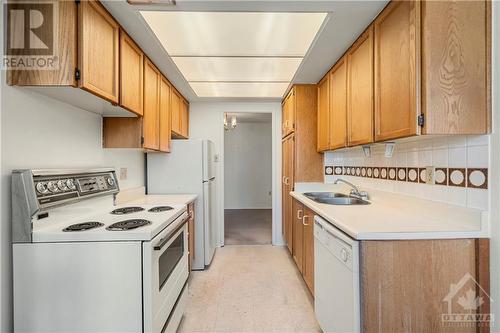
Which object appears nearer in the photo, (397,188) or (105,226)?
(105,226)

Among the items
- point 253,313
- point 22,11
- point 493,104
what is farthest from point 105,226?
point 493,104

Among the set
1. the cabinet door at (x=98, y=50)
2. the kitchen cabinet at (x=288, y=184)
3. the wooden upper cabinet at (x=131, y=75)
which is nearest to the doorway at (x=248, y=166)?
the kitchen cabinet at (x=288, y=184)

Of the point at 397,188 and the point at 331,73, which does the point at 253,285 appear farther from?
the point at 331,73

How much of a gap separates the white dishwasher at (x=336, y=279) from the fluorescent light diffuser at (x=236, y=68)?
4.96 feet

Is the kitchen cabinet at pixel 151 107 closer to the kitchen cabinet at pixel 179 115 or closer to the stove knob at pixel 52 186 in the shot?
the kitchen cabinet at pixel 179 115

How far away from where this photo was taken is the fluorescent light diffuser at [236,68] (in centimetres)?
233

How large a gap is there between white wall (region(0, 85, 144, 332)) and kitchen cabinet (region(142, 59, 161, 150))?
357 millimetres

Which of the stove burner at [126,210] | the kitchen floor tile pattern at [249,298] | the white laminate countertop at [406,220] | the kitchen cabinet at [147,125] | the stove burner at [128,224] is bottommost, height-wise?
the kitchen floor tile pattern at [249,298]

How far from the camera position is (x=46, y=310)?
4.11 feet

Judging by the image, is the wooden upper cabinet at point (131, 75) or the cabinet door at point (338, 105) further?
the cabinet door at point (338, 105)

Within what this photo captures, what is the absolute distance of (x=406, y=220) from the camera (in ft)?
4.79

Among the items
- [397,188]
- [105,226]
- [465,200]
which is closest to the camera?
[465,200]

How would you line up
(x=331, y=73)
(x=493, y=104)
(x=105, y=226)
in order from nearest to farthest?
(x=493, y=104) < (x=105, y=226) < (x=331, y=73)

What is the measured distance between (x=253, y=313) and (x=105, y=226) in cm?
137
